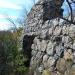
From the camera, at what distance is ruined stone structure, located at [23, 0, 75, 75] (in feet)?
28.8

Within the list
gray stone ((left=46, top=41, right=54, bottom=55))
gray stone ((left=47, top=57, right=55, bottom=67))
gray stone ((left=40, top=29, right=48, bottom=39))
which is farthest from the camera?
gray stone ((left=40, top=29, right=48, bottom=39))

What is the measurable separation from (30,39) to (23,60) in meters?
1.17

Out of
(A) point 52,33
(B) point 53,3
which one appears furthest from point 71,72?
(B) point 53,3

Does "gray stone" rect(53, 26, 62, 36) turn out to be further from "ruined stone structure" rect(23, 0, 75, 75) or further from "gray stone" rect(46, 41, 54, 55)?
"gray stone" rect(46, 41, 54, 55)

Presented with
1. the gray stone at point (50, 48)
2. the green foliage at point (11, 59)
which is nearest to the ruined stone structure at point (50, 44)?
the gray stone at point (50, 48)

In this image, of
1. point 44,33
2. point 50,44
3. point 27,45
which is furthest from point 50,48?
point 27,45

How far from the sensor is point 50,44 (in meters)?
10.3

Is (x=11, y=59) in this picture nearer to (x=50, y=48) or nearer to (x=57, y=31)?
(x=50, y=48)

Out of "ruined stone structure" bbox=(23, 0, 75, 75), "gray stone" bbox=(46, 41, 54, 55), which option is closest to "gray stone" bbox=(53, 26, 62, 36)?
"ruined stone structure" bbox=(23, 0, 75, 75)

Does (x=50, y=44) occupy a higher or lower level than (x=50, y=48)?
higher

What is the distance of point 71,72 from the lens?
328 inches

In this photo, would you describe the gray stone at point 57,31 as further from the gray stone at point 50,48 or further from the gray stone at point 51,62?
the gray stone at point 51,62

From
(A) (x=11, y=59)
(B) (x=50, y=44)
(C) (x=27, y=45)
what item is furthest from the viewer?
(C) (x=27, y=45)

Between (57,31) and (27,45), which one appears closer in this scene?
(57,31)
